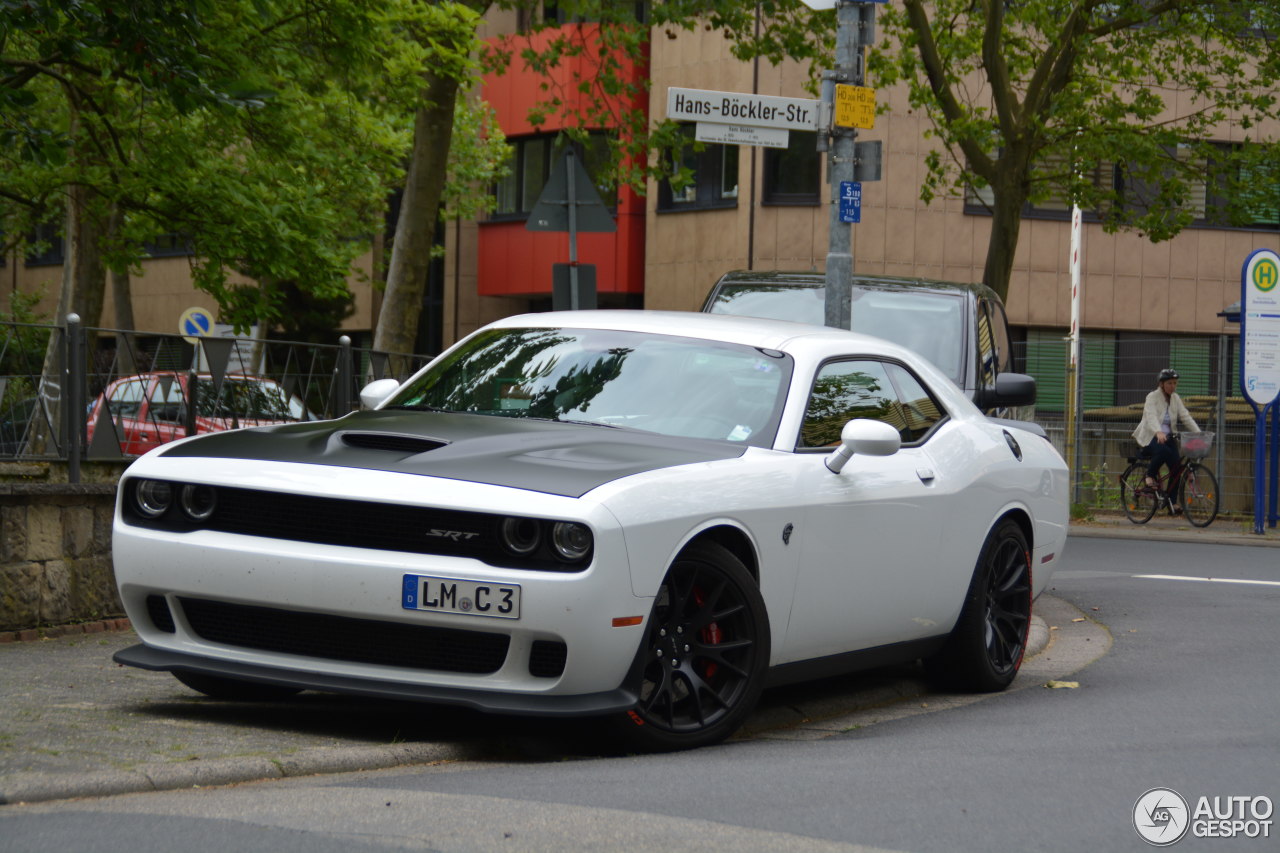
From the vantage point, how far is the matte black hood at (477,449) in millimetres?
5477

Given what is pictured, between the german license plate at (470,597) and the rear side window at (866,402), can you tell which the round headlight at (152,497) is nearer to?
the german license plate at (470,597)

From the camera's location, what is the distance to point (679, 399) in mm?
6543

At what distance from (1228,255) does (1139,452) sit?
14538 millimetres

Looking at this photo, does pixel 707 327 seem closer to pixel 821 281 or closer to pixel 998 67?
pixel 821 281

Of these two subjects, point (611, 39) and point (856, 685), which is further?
point (611, 39)

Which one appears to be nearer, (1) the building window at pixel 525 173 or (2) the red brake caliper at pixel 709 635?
(2) the red brake caliper at pixel 709 635

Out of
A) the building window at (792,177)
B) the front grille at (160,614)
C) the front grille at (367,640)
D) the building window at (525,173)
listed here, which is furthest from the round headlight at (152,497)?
the building window at (525,173)

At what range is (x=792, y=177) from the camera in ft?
107

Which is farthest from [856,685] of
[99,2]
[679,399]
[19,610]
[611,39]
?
[611,39]

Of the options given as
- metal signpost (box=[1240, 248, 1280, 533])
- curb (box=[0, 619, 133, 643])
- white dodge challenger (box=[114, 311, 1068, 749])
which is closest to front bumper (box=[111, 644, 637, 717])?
white dodge challenger (box=[114, 311, 1068, 749])

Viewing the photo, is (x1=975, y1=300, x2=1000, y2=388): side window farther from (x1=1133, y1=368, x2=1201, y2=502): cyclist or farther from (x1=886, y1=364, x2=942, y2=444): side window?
(x1=1133, y1=368, x2=1201, y2=502): cyclist

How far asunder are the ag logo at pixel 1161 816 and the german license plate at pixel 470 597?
1.83m

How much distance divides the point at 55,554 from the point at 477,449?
3.91m

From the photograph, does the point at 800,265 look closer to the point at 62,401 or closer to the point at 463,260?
the point at 463,260
